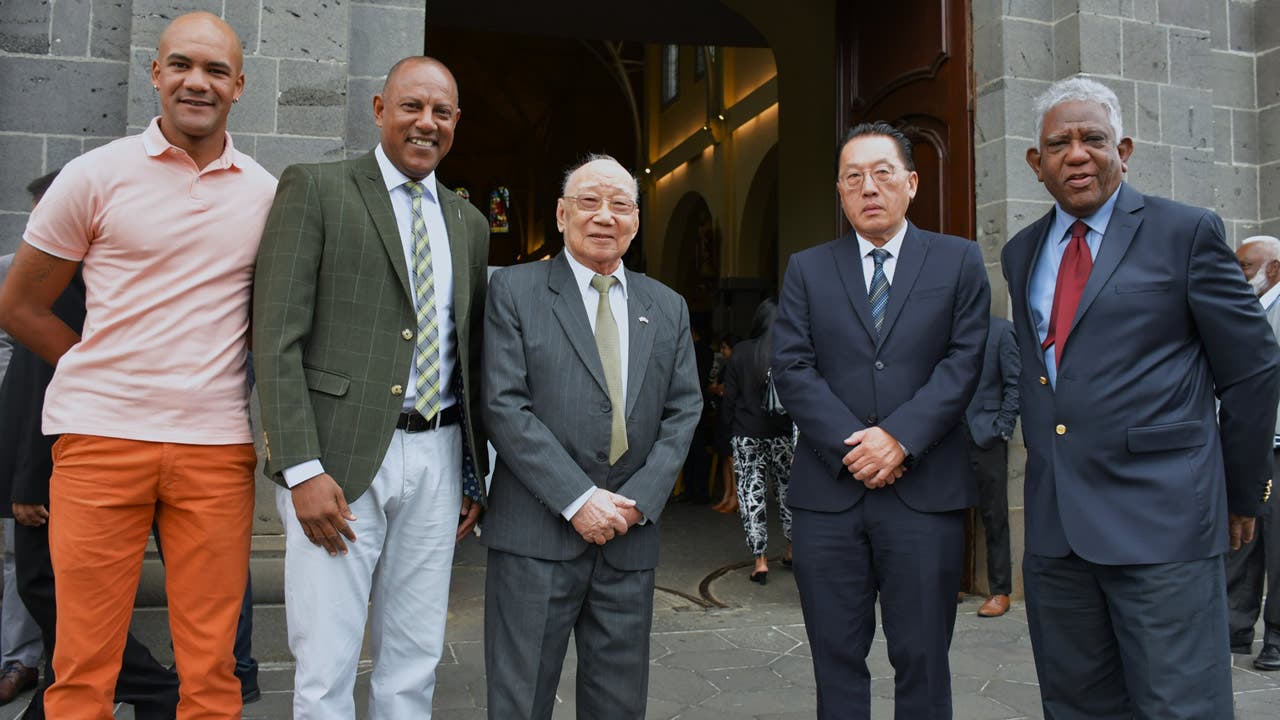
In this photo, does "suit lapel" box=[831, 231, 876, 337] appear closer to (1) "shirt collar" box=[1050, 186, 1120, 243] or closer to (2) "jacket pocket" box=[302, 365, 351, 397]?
(1) "shirt collar" box=[1050, 186, 1120, 243]

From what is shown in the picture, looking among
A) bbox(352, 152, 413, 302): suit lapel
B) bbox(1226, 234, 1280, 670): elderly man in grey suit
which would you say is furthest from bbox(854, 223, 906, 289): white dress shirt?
bbox(1226, 234, 1280, 670): elderly man in grey suit

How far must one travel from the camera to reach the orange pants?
7.88ft

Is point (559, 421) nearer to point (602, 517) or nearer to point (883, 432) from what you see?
point (602, 517)

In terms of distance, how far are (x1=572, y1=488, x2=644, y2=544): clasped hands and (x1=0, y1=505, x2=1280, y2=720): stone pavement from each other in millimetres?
1474

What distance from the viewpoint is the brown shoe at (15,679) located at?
380cm

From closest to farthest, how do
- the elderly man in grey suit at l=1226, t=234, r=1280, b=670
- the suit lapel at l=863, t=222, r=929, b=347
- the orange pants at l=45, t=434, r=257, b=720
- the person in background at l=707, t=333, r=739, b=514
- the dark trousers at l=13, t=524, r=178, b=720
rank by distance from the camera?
the orange pants at l=45, t=434, r=257, b=720, the suit lapel at l=863, t=222, r=929, b=347, the dark trousers at l=13, t=524, r=178, b=720, the elderly man in grey suit at l=1226, t=234, r=1280, b=670, the person in background at l=707, t=333, r=739, b=514

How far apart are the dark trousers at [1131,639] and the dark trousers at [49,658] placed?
8.79ft

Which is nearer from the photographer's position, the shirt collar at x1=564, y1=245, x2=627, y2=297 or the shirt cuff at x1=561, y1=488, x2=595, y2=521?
the shirt cuff at x1=561, y1=488, x2=595, y2=521

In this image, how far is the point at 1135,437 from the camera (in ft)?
8.23

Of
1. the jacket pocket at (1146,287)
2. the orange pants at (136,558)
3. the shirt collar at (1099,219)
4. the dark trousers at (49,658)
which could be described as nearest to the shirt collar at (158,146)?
the orange pants at (136,558)

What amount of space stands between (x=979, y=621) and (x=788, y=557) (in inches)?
77.9

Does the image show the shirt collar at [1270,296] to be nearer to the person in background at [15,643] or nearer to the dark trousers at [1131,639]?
the dark trousers at [1131,639]

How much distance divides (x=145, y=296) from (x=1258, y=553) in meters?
5.03

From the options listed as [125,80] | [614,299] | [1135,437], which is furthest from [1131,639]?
[125,80]
